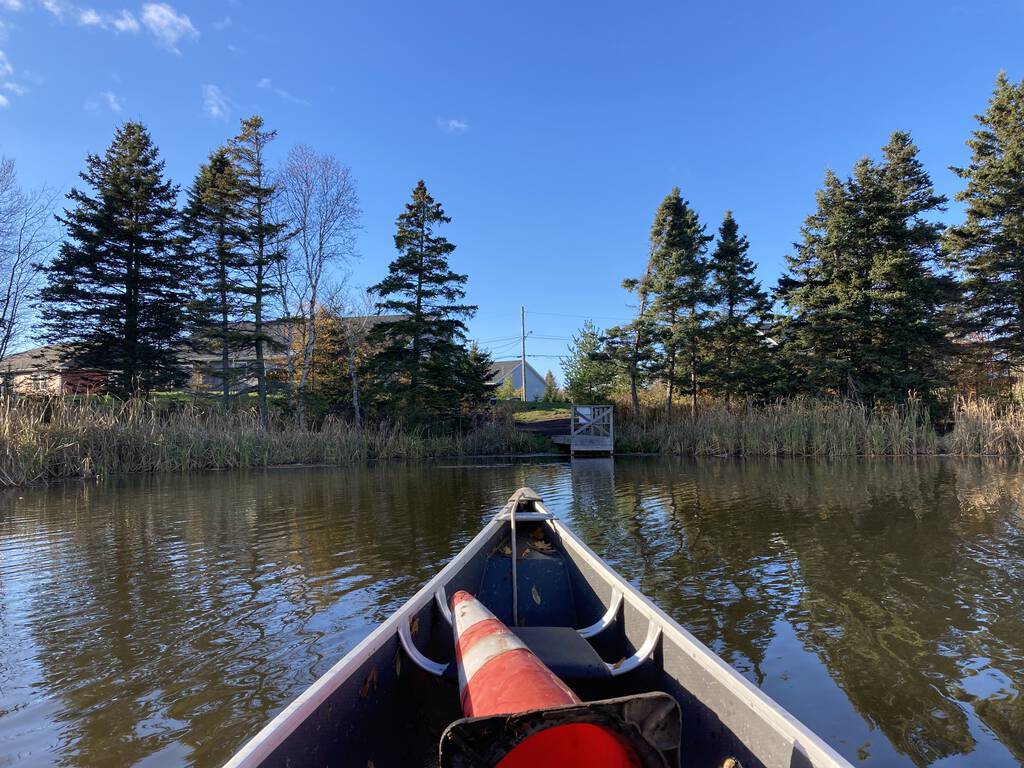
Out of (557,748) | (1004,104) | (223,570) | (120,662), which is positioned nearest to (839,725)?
(557,748)

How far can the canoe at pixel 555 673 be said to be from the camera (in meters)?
1.62

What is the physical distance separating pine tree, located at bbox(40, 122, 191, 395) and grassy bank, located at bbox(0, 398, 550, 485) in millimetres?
8227

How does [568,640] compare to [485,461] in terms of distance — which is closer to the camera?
[568,640]

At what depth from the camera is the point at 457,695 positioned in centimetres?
272

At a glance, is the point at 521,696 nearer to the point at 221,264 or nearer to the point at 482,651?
the point at 482,651

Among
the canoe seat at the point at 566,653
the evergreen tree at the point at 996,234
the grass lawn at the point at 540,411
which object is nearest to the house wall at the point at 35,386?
the grass lawn at the point at 540,411

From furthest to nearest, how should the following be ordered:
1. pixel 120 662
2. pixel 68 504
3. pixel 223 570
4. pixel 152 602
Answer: pixel 68 504 < pixel 223 570 < pixel 152 602 < pixel 120 662

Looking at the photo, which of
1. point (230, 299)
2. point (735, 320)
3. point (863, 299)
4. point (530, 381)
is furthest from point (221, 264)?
point (530, 381)

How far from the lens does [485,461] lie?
70.0ft

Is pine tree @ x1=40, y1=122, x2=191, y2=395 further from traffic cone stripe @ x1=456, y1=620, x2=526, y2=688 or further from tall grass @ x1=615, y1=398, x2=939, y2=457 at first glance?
traffic cone stripe @ x1=456, y1=620, x2=526, y2=688

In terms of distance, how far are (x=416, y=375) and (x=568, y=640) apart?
21.3m

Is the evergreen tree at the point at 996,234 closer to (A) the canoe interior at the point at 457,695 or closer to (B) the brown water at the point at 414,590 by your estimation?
(B) the brown water at the point at 414,590

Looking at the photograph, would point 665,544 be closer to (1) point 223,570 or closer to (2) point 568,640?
(2) point 568,640

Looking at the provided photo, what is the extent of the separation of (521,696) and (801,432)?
20.1m
